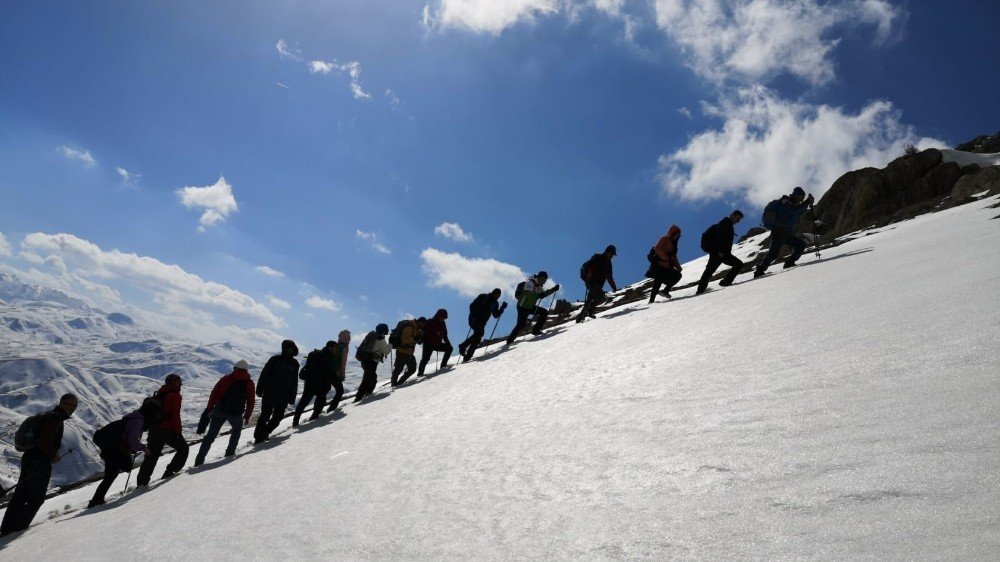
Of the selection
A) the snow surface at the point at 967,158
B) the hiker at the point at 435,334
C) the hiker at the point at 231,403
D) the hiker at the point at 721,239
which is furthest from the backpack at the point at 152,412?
the snow surface at the point at 967,158

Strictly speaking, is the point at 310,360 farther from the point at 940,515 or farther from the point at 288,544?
the point at 940,515

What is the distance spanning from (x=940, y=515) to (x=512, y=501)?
2564mm

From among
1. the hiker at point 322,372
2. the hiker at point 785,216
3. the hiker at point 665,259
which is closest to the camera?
the hiker at point 785,216

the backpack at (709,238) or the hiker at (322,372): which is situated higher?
the backpack at (709,238)

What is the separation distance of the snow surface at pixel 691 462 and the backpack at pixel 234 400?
243 cm

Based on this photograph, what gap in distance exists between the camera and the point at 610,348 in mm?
9727

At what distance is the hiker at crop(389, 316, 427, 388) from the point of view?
15914mm

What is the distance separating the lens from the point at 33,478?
8727mm

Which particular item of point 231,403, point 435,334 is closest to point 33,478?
point 231,403

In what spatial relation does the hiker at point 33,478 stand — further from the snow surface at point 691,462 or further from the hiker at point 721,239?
the hiker at point 721,239

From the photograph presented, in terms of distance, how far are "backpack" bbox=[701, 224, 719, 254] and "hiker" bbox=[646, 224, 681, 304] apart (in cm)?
73

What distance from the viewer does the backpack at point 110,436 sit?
990 centimetres

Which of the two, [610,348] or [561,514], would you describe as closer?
[561,514]

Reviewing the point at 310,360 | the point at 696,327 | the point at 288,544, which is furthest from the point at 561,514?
the point at 310,360
